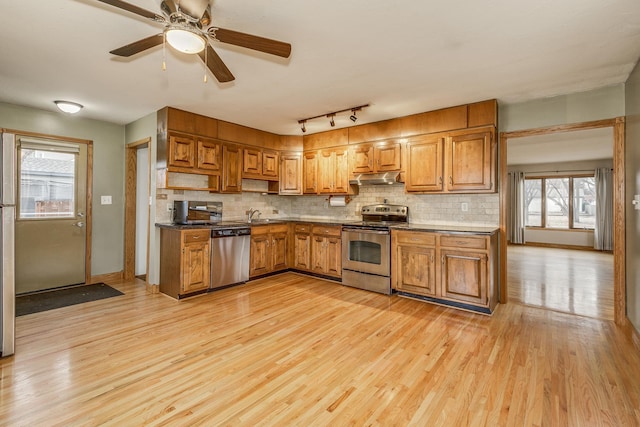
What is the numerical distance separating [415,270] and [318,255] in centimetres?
164

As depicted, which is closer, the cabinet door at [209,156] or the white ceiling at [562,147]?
the cabinet door at [209,156]

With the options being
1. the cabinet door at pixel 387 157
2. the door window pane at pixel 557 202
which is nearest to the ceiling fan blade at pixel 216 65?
the cabinet door at pixel 387 157

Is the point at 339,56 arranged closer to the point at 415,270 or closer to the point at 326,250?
the point at 415,270

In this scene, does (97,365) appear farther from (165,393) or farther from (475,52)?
(475,52)

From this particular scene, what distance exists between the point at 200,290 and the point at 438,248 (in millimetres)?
3133

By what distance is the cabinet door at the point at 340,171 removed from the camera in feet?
16.5

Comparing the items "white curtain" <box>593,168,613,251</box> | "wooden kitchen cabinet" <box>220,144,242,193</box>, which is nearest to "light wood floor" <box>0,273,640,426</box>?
"wooden kitchen cabinet" <box>220,144,242,193</box>

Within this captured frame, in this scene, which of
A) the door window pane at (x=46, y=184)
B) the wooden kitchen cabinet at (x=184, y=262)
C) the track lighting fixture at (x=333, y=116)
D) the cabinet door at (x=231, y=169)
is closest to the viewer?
the wooden kitchen cabinet at (x=184, y=262)

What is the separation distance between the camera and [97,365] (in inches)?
92.0

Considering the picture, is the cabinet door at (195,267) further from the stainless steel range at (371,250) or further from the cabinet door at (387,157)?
the cabinet door at (387,157)

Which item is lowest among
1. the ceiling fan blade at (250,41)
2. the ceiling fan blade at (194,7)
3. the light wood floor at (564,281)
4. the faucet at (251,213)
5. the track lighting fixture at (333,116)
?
the light wood floor at (564,281)

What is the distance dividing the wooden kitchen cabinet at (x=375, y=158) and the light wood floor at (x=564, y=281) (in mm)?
2416

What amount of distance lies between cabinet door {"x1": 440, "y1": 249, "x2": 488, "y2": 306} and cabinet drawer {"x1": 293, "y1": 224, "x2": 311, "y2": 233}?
86.4 inches

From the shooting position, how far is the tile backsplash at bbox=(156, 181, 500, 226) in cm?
409
